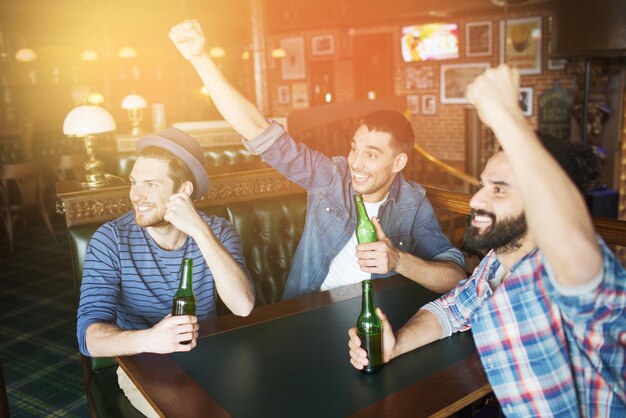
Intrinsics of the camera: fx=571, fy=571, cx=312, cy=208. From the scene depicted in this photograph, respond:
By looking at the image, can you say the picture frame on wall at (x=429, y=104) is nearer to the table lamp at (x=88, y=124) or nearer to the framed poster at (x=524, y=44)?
the framed poster at (x=524, y=44)

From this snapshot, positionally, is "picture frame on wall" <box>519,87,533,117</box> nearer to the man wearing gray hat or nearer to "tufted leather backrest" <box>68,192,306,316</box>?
"tufted leather backrest" <box>68,192,306,316</box>

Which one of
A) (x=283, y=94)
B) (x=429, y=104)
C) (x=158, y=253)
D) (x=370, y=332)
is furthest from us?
(x=283, y=94)

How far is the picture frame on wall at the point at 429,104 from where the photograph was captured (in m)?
10.2

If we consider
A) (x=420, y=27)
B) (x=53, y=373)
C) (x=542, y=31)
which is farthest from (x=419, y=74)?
(x=53, y=373)

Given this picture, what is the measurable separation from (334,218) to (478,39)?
8.08 meters

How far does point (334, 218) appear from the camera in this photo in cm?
240

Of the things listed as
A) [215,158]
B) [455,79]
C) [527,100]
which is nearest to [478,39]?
[455,79]

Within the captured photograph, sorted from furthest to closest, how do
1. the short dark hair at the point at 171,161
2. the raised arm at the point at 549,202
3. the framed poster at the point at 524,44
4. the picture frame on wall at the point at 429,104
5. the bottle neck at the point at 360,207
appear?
1. the picture frame on wall at the point at 429,104
2. the framed poster at the point at 524,44
3. the short dark hair at the point at 171,161
4. the bottle neck at the point at 360,207
5. the raised arm at the point at 549,202

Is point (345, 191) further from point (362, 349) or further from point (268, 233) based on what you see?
point (362, 349)

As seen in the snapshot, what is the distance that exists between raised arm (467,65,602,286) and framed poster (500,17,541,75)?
8.61m

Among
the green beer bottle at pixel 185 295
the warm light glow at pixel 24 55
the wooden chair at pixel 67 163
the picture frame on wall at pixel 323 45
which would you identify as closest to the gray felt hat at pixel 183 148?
the green beer bottle at pixel 185 295

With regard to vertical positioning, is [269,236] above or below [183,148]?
below

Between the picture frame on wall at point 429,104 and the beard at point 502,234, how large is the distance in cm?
914

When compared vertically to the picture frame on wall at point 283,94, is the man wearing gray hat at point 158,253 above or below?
below
